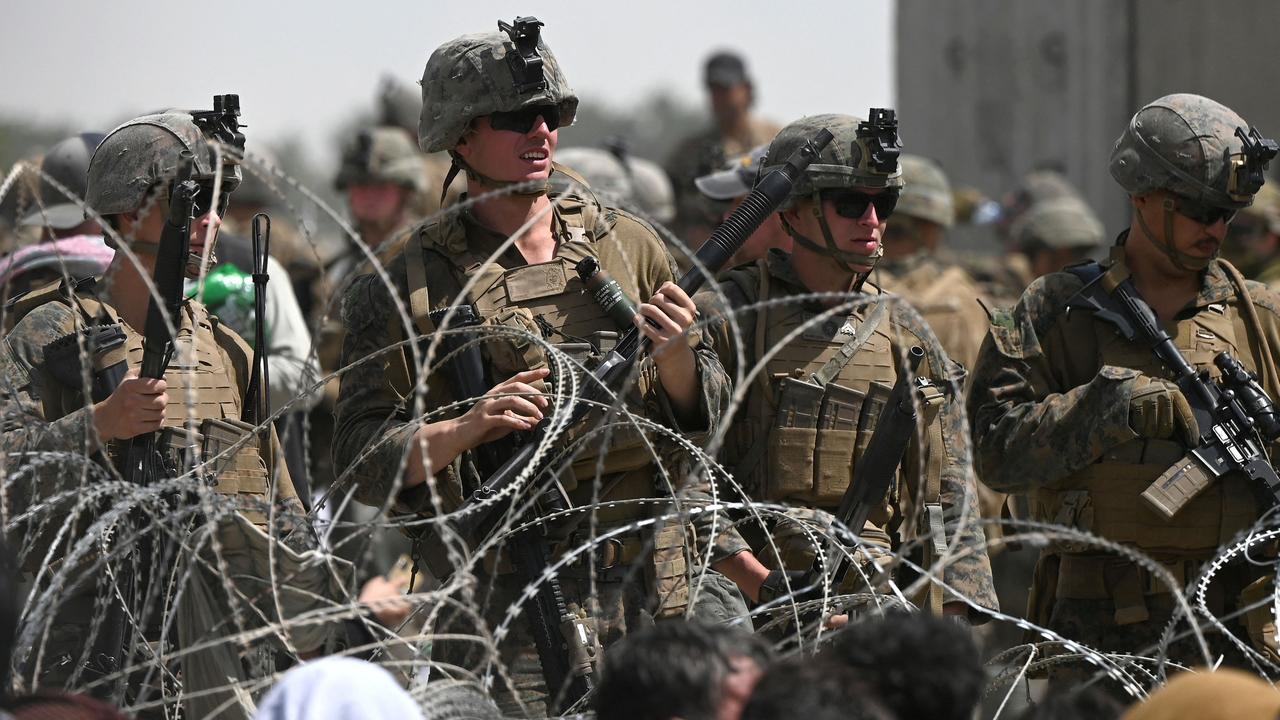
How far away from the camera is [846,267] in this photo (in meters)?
5.10

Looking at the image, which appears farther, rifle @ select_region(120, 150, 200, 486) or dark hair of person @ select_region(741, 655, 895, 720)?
rifle @ select_region(120, 150, 200, 486)

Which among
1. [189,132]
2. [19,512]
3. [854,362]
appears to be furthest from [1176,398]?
[19,512]

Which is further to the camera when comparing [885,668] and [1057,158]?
[1057,158]

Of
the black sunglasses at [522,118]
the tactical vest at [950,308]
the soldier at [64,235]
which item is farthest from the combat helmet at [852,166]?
the tactical vest at [950,308]

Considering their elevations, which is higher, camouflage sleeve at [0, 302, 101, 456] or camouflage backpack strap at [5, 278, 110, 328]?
camouflage backpack strap at [5, 278, 110, 328]

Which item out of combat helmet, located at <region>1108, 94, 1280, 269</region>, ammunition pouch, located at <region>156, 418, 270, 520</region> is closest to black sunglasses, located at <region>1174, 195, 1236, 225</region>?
combat helmet, located at <region>1108, 94, 1280, 269</region>

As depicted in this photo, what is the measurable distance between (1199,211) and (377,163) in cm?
577

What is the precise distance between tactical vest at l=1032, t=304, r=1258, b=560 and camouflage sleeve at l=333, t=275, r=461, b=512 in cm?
183

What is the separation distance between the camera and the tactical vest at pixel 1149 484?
16.5 ft

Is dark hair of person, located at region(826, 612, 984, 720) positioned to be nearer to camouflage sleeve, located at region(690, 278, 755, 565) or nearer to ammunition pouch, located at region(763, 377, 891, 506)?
camouflage sleeve, located at region(690, 278, 755, 565)

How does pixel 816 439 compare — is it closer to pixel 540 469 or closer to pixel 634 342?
pixel 634 342

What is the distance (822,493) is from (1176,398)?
102 centimetres

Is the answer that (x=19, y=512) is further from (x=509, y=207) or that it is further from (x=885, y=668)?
(x=885, y=668)

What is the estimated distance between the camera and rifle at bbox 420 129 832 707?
14.5ft
